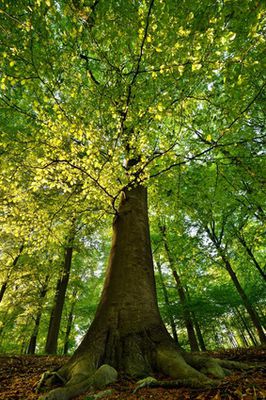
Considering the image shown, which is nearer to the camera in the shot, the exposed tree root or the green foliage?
the exposed tree root

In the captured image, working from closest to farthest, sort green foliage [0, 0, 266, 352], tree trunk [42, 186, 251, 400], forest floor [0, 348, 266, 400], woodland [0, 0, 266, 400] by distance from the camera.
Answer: forest floor [0, 348, 266, 400] → tree trunk [42, 186, 251, 400] → woodland [0, 0, 266, 400] → green foliage [0, 0, 266, 352]

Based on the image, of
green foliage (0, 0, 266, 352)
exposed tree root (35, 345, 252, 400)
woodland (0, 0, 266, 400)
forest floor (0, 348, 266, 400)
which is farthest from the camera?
green foliage (0, 0, 266, 352)

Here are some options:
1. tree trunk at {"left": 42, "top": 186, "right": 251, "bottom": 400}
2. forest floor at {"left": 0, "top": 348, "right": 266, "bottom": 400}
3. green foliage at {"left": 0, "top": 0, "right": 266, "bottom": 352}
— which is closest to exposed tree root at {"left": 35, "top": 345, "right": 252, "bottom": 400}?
tree trunk at {"left": 42, "top": 186, "right": 251, "bottom": 400}

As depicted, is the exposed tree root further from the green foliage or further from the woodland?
the green foliage

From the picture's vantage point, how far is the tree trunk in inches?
117

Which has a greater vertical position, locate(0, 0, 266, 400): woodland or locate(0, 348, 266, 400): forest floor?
locate(0, 0, 266, 400): woodland

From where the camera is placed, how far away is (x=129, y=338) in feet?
11.3

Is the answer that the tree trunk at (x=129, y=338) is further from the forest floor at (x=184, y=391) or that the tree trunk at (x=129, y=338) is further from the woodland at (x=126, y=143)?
the forest floor at (x=184, y=391)

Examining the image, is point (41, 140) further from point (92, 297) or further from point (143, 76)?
point (92, 297)

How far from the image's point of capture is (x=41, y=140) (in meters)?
4.79

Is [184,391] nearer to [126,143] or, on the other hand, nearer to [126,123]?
[126,143]

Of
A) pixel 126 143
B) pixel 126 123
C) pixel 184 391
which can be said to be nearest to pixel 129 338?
pixel 184 391

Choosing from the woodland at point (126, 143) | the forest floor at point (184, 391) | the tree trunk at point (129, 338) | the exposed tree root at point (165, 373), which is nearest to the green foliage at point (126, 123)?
the woodland at point (126, 143)

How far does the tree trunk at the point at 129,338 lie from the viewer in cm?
298
